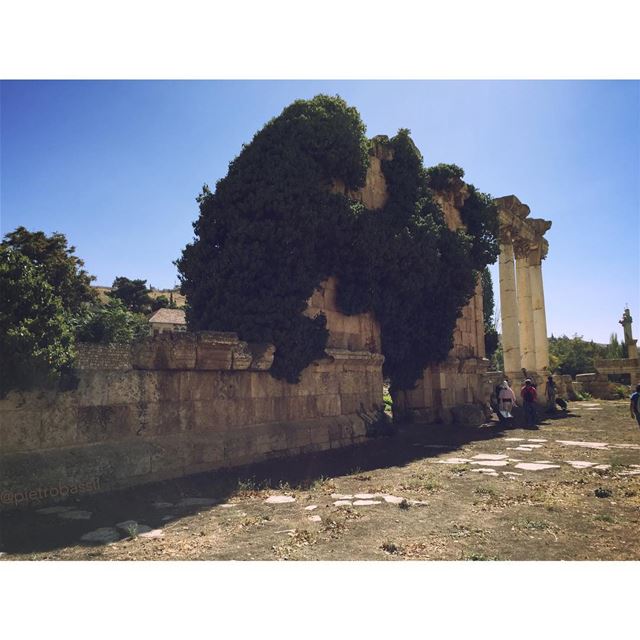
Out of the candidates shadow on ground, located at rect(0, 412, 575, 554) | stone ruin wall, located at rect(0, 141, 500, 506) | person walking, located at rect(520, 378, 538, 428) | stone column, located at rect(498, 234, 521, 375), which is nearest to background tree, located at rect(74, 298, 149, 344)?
stone column, located at rect(498, 234, 521, 375)

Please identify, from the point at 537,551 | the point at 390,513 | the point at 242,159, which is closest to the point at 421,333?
the point at 242,159

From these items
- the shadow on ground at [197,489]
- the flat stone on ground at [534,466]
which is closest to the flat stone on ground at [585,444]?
the shadow on ground at [197,489]

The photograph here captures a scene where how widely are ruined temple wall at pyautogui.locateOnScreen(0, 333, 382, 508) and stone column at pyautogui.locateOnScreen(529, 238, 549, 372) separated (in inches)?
657

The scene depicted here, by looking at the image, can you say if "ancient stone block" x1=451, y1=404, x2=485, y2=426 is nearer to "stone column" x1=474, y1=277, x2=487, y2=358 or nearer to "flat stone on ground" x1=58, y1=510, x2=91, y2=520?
"stone column" x1=474, y1=277, x2=487, y2=358

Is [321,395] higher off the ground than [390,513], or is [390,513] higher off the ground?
[321,395]

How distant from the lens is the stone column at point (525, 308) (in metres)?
23.8

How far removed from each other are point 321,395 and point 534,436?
220 inches

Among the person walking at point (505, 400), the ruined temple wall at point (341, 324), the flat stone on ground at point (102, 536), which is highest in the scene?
the ruined temple wall at point (341, 324)

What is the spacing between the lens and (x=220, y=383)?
8656mm

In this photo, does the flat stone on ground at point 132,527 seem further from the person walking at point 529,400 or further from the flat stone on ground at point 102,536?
the person walking at point 529,400

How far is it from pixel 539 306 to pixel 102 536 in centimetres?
2439

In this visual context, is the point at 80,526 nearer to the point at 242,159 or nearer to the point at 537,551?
the point at 537,551

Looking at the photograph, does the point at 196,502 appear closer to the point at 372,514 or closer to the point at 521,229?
the point at 372,514

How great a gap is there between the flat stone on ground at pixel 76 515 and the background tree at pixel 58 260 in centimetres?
2440
